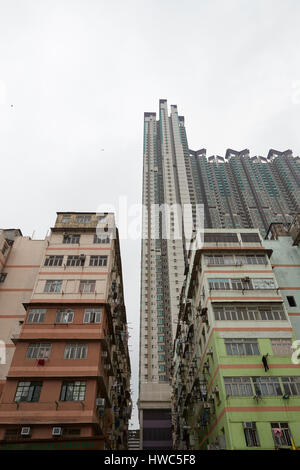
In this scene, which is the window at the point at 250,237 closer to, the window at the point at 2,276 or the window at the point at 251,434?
the window at the point at 251,434

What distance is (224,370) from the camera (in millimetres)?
25750

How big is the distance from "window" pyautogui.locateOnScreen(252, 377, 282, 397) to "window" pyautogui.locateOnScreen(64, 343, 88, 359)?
44.6 ft

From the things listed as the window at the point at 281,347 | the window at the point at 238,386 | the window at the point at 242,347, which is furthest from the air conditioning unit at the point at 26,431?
the window at the point at 281,347

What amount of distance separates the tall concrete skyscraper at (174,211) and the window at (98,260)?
191ft

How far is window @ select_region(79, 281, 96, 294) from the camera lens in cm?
2950

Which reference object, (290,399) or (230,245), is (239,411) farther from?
(230,245)

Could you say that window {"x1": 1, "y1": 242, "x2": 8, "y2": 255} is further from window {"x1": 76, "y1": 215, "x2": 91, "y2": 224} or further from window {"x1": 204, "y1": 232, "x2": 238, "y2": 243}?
→ window {"x1": 204, "y1": 232, "x2": 238, "y2": 243}

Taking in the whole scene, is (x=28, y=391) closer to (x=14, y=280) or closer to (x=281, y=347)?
(x=14, y=280)

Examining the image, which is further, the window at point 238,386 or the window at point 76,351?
the window at point 76,351

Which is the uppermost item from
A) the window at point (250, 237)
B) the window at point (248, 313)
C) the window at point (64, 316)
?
the window at point (250, 237)

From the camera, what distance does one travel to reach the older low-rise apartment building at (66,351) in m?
22.2

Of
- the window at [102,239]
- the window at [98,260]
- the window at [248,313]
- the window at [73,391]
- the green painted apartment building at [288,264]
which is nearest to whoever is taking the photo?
the window at [73,391]

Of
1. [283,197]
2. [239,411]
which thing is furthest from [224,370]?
[283,197]
